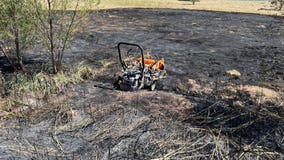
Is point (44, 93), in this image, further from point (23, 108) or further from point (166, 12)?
point (166, 12)

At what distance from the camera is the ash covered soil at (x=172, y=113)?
7.79 metres

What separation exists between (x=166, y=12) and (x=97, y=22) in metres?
7.10

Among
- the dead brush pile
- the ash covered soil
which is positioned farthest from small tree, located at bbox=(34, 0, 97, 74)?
the dead brush pile

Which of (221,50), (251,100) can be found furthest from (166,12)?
(251,100)

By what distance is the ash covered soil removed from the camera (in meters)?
7.79

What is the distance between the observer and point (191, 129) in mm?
8539

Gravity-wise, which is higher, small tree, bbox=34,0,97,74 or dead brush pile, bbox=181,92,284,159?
small tree, bbox=34,0,97,74

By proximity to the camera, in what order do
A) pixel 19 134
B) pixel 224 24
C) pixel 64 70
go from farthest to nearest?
pixel 224 24 < pixel 64 70 < pixel 19 134

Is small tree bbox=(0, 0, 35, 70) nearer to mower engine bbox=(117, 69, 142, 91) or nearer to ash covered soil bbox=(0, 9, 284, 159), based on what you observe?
ash covered soil bbox=(0, 9, 284, 159)

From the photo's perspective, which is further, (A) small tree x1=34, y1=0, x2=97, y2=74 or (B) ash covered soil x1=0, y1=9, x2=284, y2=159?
(A) small tree x1=34, y1=0, x2=97, y2=74

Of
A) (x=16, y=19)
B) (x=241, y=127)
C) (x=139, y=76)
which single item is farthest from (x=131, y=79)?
(x=16, y=19)

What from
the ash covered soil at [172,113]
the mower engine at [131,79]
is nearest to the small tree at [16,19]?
the ash covered soil at [172,113]

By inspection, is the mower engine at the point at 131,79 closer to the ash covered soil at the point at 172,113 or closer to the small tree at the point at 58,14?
the ash covered soil at the point at 172,113

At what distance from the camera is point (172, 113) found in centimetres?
941
